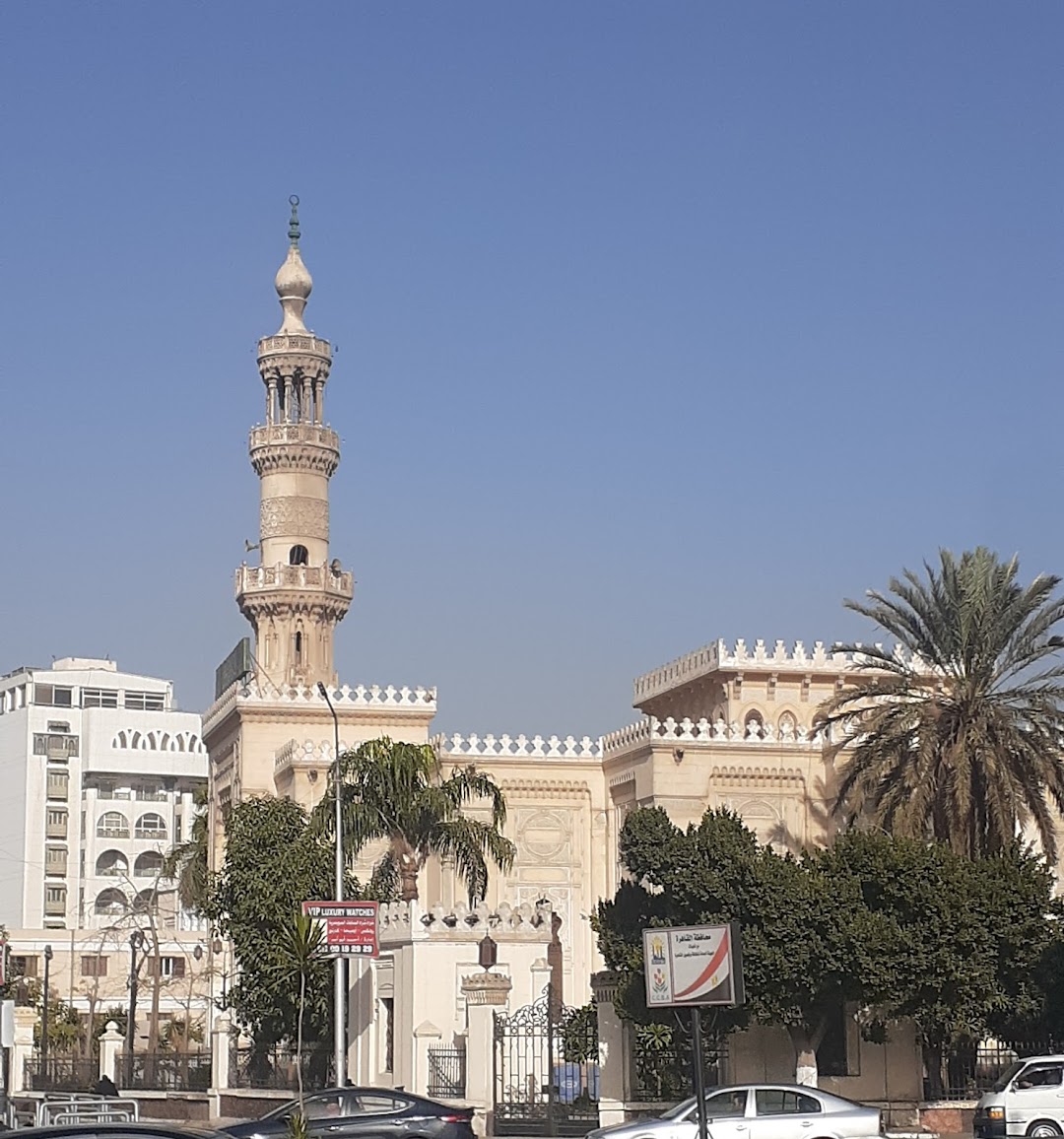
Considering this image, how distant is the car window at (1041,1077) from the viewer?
883 inches

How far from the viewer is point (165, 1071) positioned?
3856 centimetres

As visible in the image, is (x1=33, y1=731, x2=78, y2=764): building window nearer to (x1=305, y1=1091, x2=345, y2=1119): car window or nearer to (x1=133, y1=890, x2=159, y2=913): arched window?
(x1=133, y1=890, x2=159, y2=913): arched window

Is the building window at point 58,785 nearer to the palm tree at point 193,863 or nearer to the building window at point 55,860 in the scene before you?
the building window at point 55,860

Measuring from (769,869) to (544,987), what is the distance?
6.07 metres

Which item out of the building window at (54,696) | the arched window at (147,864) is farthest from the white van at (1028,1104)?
the building window at (54,696)

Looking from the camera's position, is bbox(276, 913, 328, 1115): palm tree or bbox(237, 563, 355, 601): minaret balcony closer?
bbox(276, 913, 328, 1115): palm tree

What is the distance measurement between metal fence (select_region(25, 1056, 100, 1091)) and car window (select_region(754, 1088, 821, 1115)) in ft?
71.9

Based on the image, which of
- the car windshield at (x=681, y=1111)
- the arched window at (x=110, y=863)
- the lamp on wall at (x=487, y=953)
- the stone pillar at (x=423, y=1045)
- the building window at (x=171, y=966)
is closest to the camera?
the car windshield at (x=681, y=1111)

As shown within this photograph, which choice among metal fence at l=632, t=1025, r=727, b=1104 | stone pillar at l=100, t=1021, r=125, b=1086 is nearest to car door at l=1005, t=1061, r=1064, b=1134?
metal fence at l=632, t=1025, r=727, b=1104

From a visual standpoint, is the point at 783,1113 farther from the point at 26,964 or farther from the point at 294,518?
the point at 26,964

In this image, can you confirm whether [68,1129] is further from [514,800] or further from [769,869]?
[514,800]

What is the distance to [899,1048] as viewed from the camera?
90.7 ft

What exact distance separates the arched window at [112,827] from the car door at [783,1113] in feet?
267

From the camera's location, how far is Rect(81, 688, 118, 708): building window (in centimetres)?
10619
